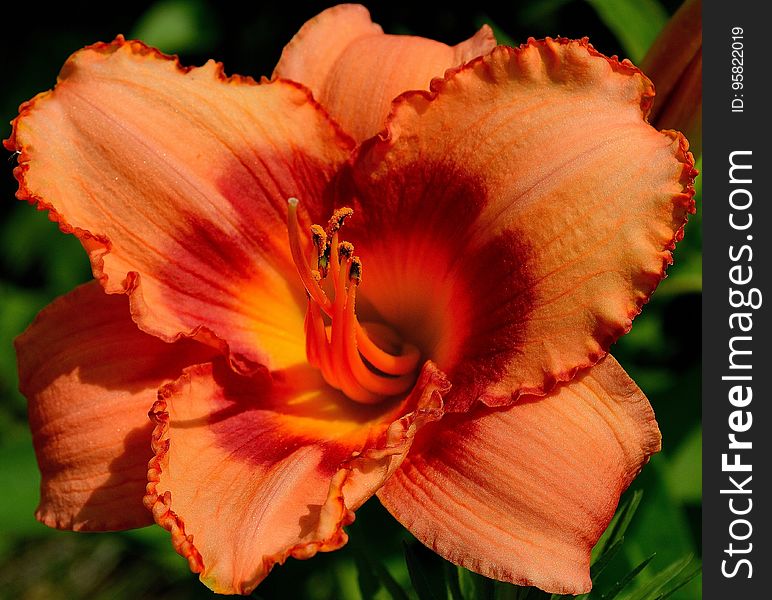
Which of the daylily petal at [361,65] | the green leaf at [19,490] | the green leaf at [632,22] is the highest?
the green leaf at [632,22]

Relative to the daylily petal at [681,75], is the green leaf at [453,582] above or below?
below

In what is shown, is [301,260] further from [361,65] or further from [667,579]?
[667,579]

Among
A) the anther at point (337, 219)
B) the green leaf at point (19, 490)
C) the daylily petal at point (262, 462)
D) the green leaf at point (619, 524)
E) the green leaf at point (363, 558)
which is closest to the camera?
the daylily petal at point (262, 462)

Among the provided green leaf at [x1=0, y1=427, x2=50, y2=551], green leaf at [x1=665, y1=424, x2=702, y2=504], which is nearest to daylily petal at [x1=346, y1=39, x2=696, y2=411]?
green leaf at [x1=665, y1=424, x2=702, y2=504]

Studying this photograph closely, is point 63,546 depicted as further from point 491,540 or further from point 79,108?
point 491,540

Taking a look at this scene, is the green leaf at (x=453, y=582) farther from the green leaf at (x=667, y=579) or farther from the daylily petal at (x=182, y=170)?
the daylily petal at (x=182, y=170)

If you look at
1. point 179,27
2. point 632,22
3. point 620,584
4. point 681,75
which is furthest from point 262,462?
point 179,27

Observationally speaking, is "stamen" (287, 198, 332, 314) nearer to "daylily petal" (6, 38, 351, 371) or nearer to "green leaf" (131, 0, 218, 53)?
"daylily petal" (6, 38, 351, 371)

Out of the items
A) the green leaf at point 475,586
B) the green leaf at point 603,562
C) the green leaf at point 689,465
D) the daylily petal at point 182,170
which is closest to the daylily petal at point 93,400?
the daylily petal at point 182,170

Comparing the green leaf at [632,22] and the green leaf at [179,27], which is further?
the green leaf at [179,27]

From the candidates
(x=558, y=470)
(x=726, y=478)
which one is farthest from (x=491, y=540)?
(x=726, y=478)
